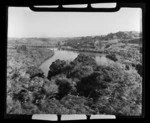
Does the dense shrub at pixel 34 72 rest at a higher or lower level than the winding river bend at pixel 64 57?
lower

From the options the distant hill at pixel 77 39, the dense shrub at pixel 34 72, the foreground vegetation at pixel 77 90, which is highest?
the distant hill at pixel 77 39

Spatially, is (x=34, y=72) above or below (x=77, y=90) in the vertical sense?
above

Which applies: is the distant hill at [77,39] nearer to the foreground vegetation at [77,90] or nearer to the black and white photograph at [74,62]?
the black and white photograph at [74,62]

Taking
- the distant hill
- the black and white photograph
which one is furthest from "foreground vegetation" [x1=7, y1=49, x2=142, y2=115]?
the distant hill

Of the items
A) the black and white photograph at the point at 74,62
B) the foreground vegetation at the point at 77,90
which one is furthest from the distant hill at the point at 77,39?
the foreground vegetation at the point at 77,90

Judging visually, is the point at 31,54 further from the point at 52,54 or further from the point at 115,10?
the point at 115,10

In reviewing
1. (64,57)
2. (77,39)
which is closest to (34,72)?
(64,57)

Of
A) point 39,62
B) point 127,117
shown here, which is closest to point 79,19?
point 39,62

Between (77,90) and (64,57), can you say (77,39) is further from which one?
(77,90)

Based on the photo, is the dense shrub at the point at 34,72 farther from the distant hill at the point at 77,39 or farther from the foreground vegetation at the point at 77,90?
the distant hill at the point at 77,39
